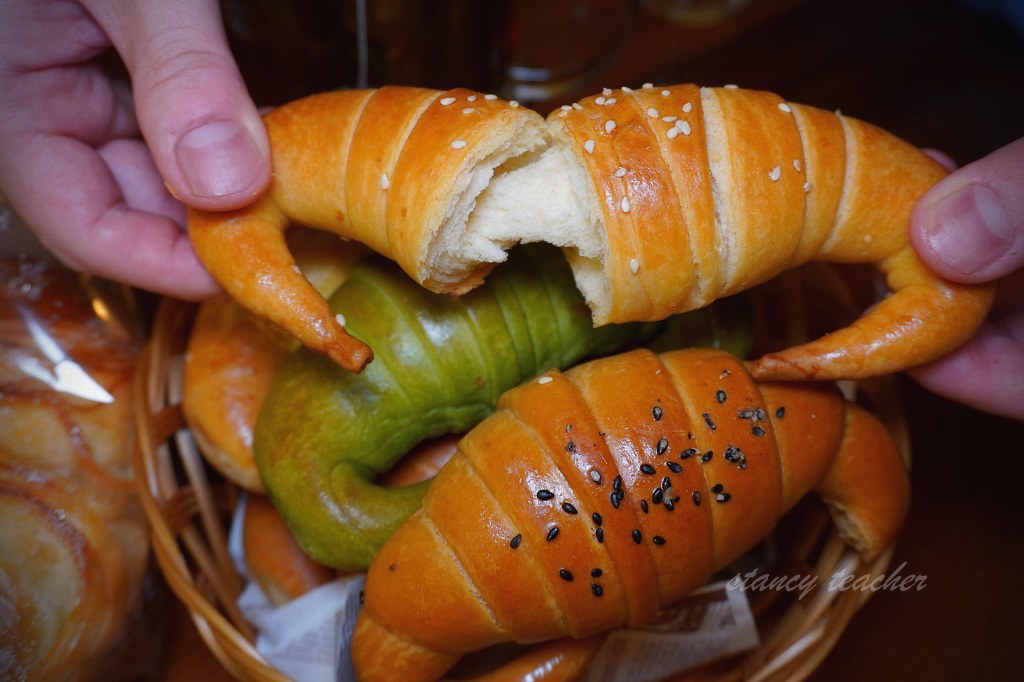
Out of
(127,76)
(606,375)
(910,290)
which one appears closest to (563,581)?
(606,375)

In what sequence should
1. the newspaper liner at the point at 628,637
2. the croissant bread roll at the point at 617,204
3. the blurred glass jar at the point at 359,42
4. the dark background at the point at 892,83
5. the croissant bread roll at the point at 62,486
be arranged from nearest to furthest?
1. the croissant bread roll at the point at 617,204
2. the croissant bread roll at the point at 62,486
3. the newspaper liner at the point at 628,637
4. the dark background at the point at 892,83
5. the blurred glass jar at the point at 359,42

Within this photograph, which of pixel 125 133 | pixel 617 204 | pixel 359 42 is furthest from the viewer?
pixel 359 42

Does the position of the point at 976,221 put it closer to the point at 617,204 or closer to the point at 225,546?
the point at 617,204

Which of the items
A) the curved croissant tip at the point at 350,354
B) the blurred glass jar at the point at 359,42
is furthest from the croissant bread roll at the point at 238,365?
the blurred glass jar at the point at 359,42

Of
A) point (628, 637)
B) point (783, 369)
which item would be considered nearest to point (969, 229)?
point (783, 369)

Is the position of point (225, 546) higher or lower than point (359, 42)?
lower

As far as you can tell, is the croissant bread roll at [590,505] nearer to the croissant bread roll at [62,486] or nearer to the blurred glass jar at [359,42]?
the croissant bread roll at [62,486]
